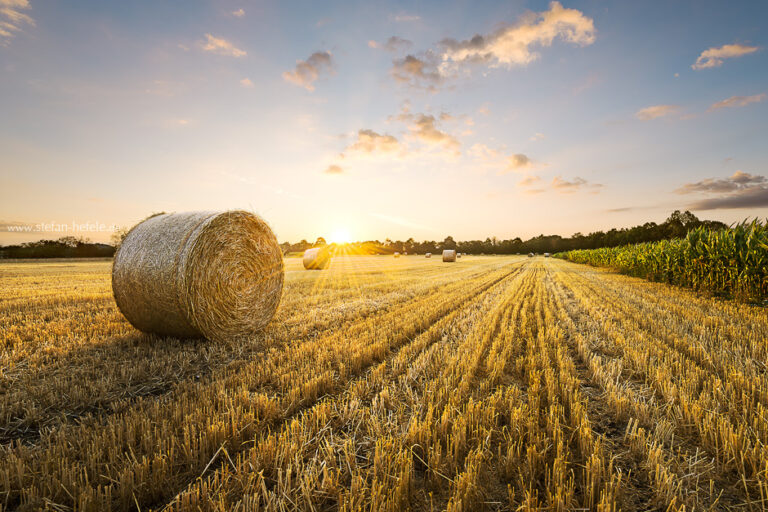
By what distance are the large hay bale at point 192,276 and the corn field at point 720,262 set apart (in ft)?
41.2

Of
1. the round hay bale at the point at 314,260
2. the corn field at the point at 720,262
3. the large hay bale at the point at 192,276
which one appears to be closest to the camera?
the large hay bale at the point at 192,276

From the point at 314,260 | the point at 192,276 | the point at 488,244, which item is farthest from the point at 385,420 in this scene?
the point at 488,244

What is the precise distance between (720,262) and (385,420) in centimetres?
1287

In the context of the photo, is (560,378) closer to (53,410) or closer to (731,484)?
(731,484)

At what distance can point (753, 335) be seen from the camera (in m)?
5.38

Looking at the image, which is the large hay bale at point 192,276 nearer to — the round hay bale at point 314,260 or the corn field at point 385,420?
the corn field at point 385,420

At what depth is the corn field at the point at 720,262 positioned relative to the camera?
29.1 feet

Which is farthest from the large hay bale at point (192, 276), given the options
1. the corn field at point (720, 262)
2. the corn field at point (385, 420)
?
the corn field at point (720, 262)

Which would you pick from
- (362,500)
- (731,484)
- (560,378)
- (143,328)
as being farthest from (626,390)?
(143,328)

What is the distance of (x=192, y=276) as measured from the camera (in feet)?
17.4

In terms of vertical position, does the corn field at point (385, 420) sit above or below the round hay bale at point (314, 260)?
below

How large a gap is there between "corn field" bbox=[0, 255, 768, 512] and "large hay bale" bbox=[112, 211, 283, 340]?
449 millimetres

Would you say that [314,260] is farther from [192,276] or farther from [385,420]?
[385,420]

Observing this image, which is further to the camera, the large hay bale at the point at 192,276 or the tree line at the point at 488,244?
the tree line at the point at 488,244
